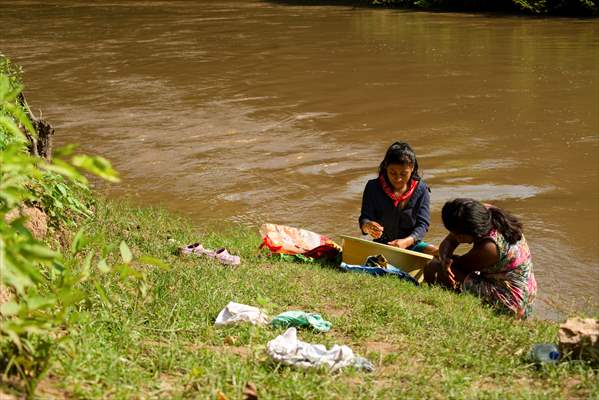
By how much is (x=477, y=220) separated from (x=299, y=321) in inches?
63.5

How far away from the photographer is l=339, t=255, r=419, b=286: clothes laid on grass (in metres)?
5.93

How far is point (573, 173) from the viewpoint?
9.56m

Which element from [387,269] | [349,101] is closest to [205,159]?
[349,101]

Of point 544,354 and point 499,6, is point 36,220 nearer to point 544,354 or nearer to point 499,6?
point 544,354

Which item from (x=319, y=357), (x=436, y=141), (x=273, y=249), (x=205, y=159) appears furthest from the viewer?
(x=436, y=141)

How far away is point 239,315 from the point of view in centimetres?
425

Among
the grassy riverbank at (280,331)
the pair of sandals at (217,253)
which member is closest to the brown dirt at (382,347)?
the grassy riverbank at (280,331)

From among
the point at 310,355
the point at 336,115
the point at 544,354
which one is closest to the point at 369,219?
the point at 544,354

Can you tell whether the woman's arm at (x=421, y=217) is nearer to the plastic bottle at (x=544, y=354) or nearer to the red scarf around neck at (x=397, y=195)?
the red scarf around neck at (x=397, y=195)

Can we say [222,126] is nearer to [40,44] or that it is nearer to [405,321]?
[405,321]

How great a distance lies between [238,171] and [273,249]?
340 cm

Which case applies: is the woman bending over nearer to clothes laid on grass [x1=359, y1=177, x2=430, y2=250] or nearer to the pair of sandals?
clothes laid on grass [x1=359, y1=177, x2=430, y2=250]

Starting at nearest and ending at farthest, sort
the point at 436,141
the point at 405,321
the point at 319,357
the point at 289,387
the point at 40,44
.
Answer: the point at 289,387 < the point at 319,357 < the point at 405,321 < the point at 436,141 < the point at 40,44

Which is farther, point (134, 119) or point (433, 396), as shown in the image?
point (134, 119)
